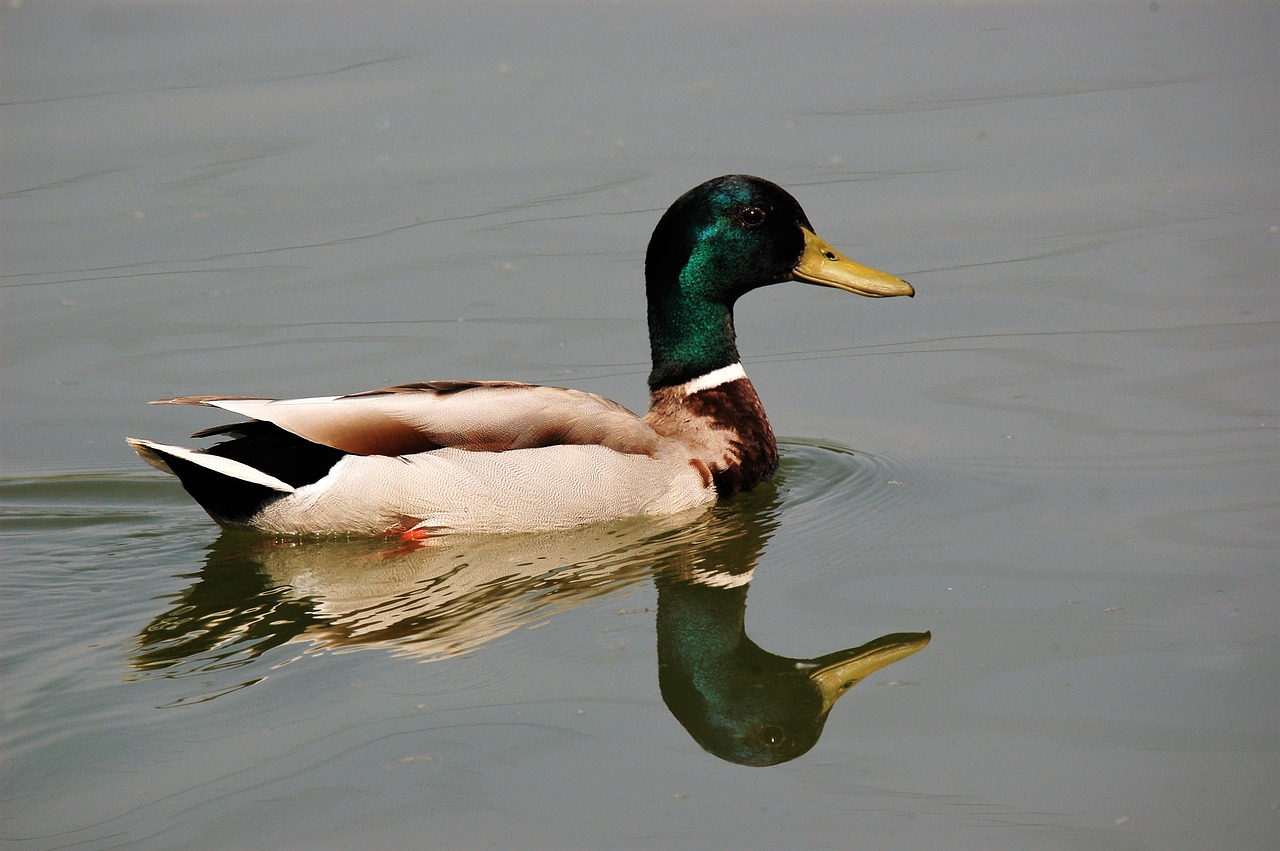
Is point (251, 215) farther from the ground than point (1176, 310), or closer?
farther from the ground

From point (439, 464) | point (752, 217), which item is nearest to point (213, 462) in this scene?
point (439, 464)

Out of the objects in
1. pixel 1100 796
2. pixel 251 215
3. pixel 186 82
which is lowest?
pixel 1100 796

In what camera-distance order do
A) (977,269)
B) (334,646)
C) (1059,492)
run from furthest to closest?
(977,269) < (1059,492) < (334,646)

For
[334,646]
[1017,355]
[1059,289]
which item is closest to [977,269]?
[1059,289]

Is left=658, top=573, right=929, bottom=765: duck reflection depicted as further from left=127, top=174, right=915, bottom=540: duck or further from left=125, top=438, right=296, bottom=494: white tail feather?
left=125, top=438, right=296, bottom=494: white tail feather

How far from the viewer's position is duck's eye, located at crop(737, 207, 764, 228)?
7.82 metres

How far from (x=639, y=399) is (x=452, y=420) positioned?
5.57ft

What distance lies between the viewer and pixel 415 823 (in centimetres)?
469

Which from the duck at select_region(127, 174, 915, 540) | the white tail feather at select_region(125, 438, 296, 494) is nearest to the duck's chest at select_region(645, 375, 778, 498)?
the duck at select_region(127, 174, 915, 540)

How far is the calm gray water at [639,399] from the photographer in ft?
16.2

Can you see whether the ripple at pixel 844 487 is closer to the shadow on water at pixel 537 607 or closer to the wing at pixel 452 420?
the shadow on water at pixel 537 607

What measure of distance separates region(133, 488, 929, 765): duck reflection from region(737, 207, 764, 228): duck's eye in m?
1.31

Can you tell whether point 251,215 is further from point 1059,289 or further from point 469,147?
point 1059,289

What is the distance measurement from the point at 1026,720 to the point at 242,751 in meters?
2.44
